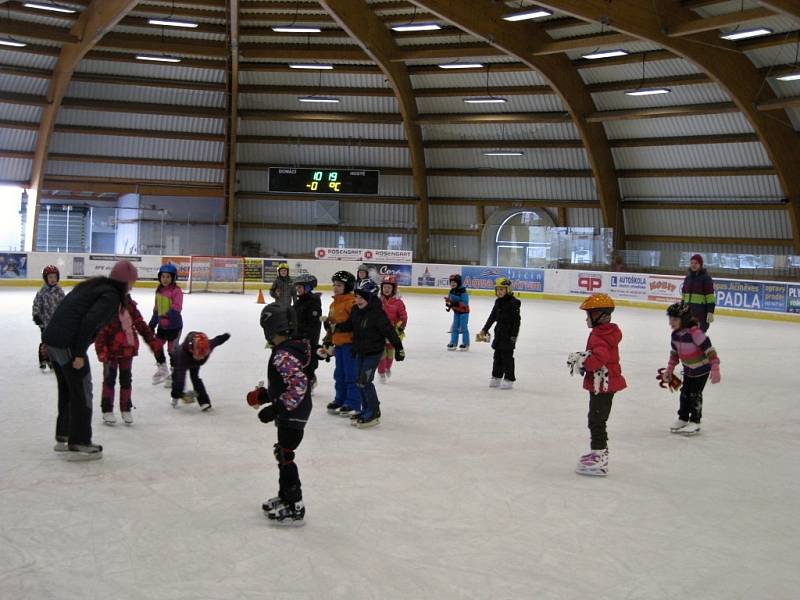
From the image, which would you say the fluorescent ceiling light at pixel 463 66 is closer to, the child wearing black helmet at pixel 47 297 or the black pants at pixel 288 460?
the child wearing black helmet at pixel 47 297

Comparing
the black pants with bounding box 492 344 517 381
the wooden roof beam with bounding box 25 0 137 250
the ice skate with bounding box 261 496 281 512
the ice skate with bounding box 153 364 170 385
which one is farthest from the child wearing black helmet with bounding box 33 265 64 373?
the wooden roof beam with bounding box 25 0 137 250

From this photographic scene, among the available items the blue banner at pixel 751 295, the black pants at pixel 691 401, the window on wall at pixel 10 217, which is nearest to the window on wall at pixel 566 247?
the blue banner at pixel 751 295

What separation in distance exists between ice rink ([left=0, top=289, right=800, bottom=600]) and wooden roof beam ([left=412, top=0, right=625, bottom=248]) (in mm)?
16881

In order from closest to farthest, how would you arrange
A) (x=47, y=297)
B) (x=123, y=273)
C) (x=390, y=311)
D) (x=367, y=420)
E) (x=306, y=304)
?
(x=123, y=273) < (x=367, y=420) < (x=306, y=304) < (x=47, y=297) < (x=390, y=311)

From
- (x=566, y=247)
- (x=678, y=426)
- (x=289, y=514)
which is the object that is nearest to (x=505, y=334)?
(x=678, y=426)

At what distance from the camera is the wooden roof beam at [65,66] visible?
27.5 meters

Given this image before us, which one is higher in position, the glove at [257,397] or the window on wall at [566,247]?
the window on wall at [566,247]

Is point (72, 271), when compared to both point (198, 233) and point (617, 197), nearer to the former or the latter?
point (198, 233)

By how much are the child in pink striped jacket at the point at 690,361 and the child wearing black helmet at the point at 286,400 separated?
4.41 m

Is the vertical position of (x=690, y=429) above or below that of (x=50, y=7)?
below

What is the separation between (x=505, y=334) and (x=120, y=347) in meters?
5.38

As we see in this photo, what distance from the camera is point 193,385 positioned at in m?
9.59

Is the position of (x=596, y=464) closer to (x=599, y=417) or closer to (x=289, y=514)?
(x=599, y=417)

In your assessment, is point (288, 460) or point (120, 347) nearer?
point (288, 460)
